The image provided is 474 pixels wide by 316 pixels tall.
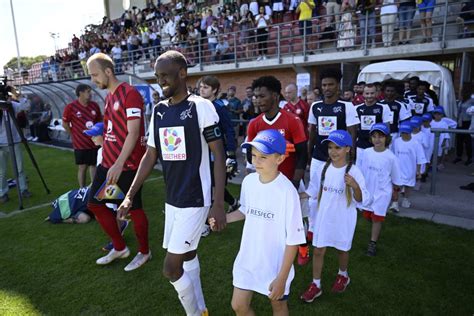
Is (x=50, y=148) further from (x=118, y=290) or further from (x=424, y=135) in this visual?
(x=424, y=135)

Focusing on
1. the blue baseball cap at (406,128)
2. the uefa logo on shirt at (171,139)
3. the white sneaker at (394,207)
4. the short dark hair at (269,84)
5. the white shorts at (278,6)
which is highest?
the white shorts at (278,6)

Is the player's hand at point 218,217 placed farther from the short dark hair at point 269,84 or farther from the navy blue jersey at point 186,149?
the short dark hair at point 269,84

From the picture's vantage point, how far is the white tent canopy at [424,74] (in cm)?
941

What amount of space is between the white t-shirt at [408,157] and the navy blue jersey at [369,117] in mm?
464

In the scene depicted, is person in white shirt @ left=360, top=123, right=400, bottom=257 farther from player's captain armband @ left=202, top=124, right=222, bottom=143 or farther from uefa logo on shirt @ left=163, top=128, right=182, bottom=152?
uefa logo on shirt @ left=163, top=128, right=182, bottom=152

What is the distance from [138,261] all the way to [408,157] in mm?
4585

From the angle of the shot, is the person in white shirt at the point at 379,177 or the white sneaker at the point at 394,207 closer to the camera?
the person in white shirt at the point at 379,177

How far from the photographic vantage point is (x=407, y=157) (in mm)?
5785

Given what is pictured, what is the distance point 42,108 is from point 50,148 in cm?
388

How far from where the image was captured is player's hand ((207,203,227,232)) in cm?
238

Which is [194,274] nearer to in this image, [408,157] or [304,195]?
[304,195]

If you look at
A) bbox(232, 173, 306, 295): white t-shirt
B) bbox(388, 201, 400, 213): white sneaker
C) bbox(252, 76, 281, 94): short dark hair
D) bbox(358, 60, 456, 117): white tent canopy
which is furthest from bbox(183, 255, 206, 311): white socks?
bbox(358, 60, 456, 117): white tent canopy

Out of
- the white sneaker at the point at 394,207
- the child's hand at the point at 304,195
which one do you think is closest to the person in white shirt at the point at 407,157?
the white sneaker at the point at 394,207

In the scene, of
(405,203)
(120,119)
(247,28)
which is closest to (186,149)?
(120,119)
